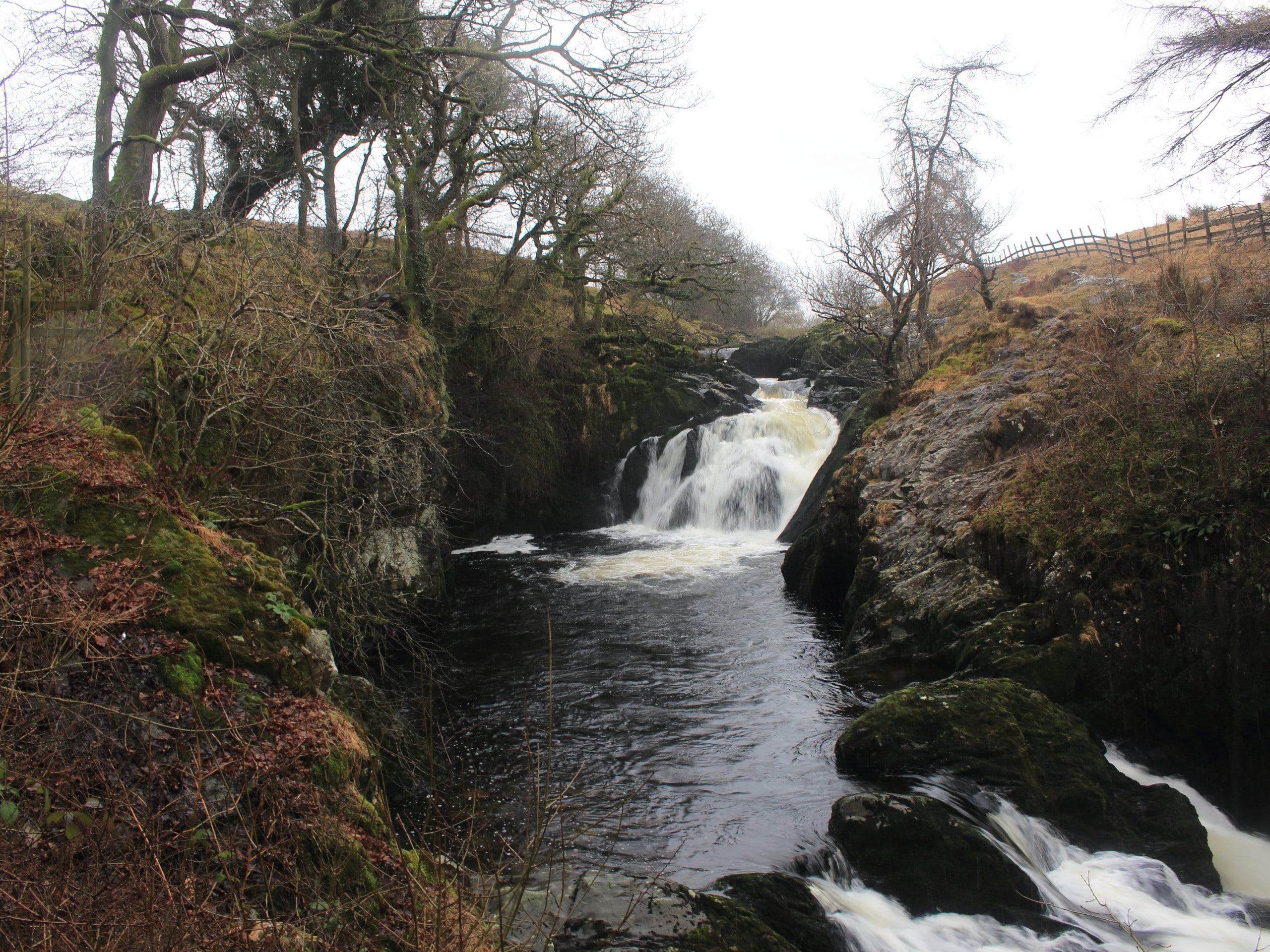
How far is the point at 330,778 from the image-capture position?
12.1ft

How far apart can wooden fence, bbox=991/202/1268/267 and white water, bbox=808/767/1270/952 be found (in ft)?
46.7

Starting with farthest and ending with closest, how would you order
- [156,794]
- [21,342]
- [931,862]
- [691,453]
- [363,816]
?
[691,453] → [931,862] → [21,342] → [363,816] → [156,794]

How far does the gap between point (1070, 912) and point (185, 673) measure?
17.0ft

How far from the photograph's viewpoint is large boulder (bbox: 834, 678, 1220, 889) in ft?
17.3

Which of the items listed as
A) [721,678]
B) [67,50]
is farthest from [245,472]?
[67,50]

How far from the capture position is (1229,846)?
17.7 feet

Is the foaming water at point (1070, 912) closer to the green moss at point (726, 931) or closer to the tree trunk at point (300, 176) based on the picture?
the green moss at point (726, 931)

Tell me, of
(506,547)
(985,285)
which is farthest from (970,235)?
(506,547)

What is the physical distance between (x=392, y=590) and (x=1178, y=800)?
8.90 metres

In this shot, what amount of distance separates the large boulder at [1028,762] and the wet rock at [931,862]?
2.36 feet

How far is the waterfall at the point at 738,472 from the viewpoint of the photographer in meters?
17.8

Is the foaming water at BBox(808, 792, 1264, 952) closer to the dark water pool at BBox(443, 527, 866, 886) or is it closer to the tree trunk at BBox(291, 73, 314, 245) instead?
the dark water pool at BBox(443, 527, 866, 886)

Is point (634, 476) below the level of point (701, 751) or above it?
above

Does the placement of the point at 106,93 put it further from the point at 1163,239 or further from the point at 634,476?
the point at 1163,239
